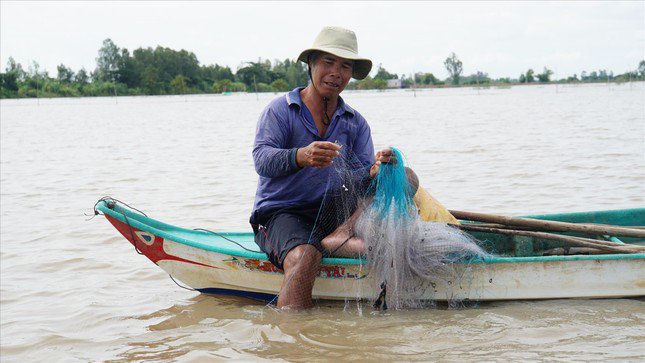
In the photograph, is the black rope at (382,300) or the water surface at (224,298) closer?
the water surface at (224,298)

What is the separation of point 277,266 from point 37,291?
2451mm

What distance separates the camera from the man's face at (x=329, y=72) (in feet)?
14.5

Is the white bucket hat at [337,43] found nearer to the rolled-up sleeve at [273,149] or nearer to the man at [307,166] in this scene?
the man at [307,166]

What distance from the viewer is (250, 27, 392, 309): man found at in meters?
4.35

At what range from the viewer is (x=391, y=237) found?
14.1ft

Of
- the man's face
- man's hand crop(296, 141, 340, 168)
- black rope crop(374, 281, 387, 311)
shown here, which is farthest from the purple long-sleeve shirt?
black rope crop(374, 281, 387, 311)

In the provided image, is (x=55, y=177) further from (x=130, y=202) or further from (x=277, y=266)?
(x=277, y=266)

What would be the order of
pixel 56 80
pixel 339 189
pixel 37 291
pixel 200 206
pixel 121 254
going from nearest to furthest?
pixel 339 189 → pixel 37 291 → pixel 121 254 → pixel 200 206 → pixel 56 80

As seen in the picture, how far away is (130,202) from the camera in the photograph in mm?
10398

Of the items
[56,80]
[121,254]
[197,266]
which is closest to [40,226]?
[121,254]

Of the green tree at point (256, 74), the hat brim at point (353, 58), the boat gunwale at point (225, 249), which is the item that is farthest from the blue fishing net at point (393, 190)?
the green tree at point (256, 74)

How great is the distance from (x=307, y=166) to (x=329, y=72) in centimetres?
62

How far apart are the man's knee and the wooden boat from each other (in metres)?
0.20

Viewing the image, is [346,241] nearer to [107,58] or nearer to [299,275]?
[299,275]
